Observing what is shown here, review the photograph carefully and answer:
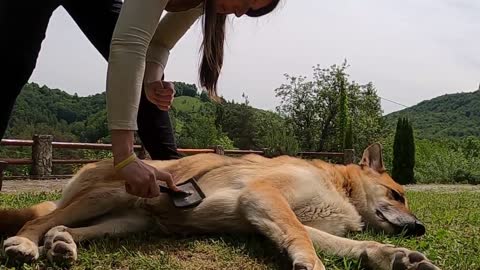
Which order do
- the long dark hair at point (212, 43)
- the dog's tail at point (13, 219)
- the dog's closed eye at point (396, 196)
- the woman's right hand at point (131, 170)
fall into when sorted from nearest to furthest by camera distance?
the woman's right hand at point (131, 170), the long dark hair at point (212, 43), the dog's tail at point (13, 219), the dog's closed eye at point (396, 196)

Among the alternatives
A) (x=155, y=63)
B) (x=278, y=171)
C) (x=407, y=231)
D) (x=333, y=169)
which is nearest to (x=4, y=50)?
(x=155, y=63)

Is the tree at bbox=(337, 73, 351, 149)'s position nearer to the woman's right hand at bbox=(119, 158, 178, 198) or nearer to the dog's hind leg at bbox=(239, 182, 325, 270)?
the dog's hind leg at bbox=(239, 182, 325, 270)

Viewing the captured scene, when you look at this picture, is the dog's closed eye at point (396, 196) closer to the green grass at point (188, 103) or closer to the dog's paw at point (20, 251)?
the dog's paw at point (20, 251)

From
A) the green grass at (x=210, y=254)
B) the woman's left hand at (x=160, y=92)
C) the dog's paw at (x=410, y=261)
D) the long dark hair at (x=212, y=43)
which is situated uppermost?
the long dark hair at (x=212, y=43)

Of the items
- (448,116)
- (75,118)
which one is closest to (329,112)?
(75,118)

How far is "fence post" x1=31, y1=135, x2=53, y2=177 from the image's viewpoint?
14.7 m

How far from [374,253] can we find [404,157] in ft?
87.9

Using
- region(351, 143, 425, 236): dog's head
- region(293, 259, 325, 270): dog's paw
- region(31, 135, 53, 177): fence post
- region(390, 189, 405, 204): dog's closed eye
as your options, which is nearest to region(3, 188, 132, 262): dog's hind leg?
region(293, 259, 325, 270): dog's paw

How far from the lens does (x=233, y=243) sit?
2809 mm

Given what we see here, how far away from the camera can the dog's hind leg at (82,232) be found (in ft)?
7.57

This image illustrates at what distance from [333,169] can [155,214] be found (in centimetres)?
135

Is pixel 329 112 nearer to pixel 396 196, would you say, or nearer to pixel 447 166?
pixel 447 166

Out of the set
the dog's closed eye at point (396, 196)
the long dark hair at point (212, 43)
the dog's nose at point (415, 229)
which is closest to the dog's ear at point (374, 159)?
the dog's closed eye at point (396, 196)

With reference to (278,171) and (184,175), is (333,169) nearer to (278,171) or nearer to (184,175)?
(278,171)
